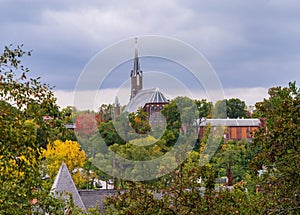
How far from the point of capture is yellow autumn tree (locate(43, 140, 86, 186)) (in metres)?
47.0

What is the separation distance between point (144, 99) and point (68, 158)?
485 inches

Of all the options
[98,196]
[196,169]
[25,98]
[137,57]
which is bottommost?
[98,196]

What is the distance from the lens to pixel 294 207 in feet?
36.2

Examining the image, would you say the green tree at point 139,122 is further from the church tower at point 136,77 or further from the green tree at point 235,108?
the green tree at point 235,108

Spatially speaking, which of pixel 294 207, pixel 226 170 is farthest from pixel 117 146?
pixel 294 207

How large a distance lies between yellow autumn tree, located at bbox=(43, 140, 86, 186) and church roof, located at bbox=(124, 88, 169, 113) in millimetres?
5840

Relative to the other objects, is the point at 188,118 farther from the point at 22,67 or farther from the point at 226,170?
the point at 22,67

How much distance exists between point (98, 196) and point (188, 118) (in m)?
29.4

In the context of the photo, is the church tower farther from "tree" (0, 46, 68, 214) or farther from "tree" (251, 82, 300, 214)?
"tree" (0, 46, 68, 214)

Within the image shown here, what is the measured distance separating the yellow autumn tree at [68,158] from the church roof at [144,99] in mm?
5840

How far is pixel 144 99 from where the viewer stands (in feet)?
194

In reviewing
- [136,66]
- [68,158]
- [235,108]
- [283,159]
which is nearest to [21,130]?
[283,159]

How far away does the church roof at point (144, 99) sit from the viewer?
54781 mm

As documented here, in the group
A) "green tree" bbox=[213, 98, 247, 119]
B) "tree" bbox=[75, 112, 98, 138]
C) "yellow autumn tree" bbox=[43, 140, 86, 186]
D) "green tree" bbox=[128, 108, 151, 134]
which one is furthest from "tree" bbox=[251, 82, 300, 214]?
"green tree" bbox=[213, 98, 247, 119]
